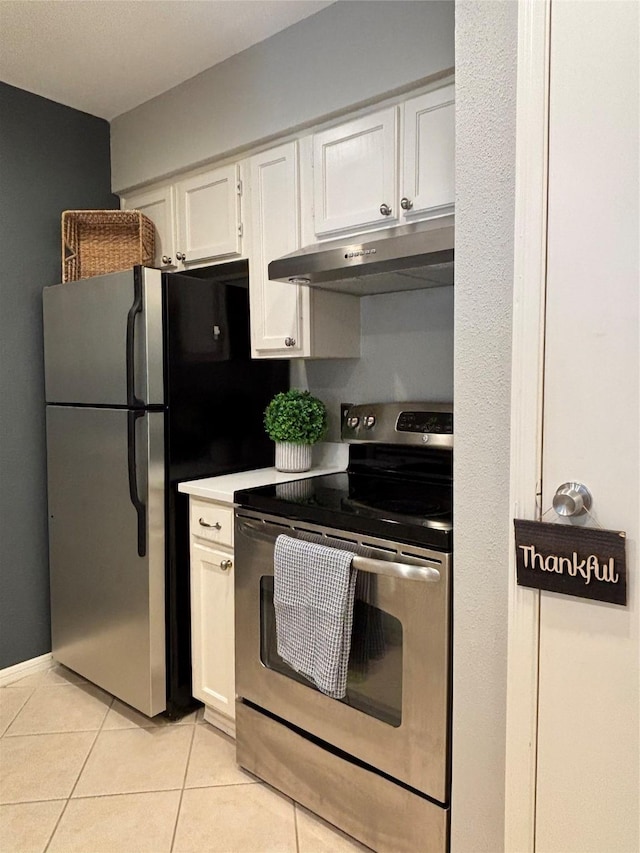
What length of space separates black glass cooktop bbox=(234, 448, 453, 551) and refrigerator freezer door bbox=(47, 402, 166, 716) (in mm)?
454

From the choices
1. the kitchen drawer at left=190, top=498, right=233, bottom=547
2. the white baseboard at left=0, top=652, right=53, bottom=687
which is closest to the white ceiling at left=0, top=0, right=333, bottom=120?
the kitchen drawer at left=190, top=498, right=233, bottom=547

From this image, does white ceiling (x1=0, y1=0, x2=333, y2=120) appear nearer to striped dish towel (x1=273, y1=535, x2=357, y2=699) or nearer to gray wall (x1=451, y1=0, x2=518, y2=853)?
gray wall (x1=451, y1=0, x2=518, y2=853)

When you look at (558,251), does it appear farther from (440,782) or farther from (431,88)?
(440,782)

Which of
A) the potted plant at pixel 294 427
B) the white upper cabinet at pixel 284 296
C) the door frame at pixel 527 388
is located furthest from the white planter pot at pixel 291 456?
the door frame at pixel 527 388

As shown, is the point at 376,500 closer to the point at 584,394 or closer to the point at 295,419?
the point at 295,419

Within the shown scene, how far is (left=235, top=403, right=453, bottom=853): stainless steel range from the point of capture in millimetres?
1432

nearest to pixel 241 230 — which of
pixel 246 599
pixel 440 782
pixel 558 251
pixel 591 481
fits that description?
pixel 246 599

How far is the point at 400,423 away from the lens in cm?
218

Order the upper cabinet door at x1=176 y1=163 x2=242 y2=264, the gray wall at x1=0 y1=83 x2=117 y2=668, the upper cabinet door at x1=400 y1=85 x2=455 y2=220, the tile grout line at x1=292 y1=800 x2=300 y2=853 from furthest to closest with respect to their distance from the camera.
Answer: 1. the gray wall at x1=0 y1=83 x2=117 y2=668
2. the upper cabinet door at x1=176 y1=163 x2=242 y2=264
3. the upper cabinet door at x1=400 y1=85 x2=455 y2=220
4. the tile grout line at x1=292 y1=800 x2=300 y2=853

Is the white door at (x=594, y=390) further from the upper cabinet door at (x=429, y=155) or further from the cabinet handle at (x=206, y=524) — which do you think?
the cabinet handle at (x=206, y=524)

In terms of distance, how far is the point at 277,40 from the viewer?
2172mm

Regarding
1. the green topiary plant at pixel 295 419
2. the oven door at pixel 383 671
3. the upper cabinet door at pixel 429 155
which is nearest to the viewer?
the oven door at pixel 383 671

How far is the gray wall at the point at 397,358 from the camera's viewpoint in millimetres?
2131

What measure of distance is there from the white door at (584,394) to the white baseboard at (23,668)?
7.64ft
